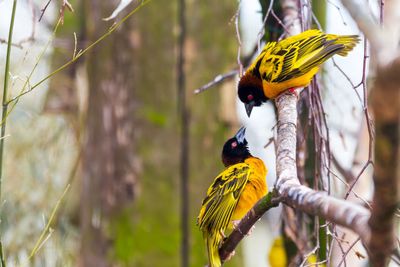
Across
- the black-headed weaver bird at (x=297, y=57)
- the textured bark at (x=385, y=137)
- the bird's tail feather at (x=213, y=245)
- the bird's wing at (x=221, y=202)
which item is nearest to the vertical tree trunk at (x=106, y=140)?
the black-headed weaver bird at (x=297, y=57)

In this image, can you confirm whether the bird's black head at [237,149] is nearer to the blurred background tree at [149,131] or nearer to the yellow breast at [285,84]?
the yellow breast at [285,84]

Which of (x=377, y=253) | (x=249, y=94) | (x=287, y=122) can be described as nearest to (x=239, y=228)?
(x=287, y=122)

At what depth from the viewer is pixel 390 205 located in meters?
1.06

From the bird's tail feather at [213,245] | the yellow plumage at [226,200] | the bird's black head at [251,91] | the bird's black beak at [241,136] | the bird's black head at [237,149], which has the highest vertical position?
the bird's black head at [251,91]

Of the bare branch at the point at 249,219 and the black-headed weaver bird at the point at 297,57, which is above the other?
the black-headed weaver bird at the point at 297,57

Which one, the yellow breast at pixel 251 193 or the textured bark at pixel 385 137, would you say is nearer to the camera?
the textured bark at pixel 385 137

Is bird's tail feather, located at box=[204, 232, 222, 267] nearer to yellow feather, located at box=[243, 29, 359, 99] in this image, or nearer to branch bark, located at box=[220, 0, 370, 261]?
branch bark, located at box=[220, 0, 370, 261]

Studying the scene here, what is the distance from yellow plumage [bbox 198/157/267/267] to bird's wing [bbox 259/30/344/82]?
475mm

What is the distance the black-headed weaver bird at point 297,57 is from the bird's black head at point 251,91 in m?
0.06

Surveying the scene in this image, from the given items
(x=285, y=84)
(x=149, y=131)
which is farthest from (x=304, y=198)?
(x=149, y=131)

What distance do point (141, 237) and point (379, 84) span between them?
12.9 ft

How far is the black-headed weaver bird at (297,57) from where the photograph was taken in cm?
321

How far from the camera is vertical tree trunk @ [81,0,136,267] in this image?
4.89m

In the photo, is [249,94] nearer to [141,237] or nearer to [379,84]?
[141,237]
